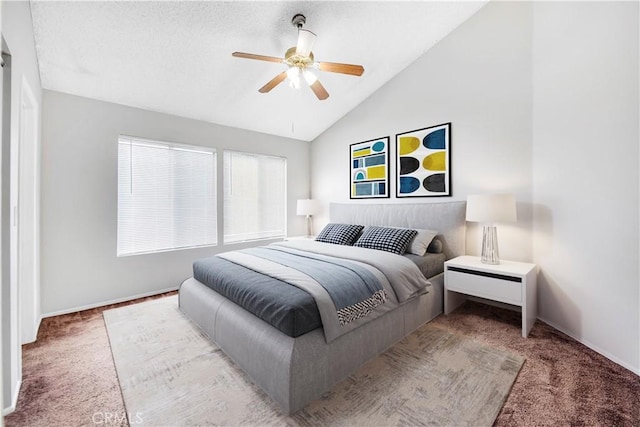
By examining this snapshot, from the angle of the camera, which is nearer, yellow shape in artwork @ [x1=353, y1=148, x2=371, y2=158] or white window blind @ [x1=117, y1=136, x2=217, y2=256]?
white window blind @ [x1=117, y1=136, x2=217, y2=256]

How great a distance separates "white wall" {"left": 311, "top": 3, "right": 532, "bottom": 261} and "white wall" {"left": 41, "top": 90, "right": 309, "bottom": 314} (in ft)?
10.1

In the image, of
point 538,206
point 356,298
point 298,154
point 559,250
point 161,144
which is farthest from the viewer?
point 298,154

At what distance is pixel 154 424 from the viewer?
1463mm

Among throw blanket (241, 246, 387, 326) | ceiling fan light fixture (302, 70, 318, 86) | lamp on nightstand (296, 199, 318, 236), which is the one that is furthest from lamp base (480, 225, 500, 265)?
lamp on nightstand (296, 199, 318, 236)

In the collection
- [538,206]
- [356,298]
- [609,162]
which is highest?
[609,162]

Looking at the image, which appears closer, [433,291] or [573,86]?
[573,86]

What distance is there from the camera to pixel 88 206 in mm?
3068

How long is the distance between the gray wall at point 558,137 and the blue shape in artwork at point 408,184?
49 cm

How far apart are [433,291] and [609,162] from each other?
1658 millimetres

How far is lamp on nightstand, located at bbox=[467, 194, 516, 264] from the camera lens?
2525 millimetres

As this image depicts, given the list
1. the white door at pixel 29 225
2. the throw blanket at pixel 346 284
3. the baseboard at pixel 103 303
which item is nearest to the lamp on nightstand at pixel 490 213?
the throw blanket at pixel 346 284

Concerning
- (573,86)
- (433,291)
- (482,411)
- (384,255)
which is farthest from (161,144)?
(573,86)

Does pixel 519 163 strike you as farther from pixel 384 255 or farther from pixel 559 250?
pixel 384 255

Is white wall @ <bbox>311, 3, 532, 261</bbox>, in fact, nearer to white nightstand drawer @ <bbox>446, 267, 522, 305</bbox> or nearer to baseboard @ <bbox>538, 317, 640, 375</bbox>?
white nightstand drawer @ <bbox>446, 267, 522, 305</bbox>
